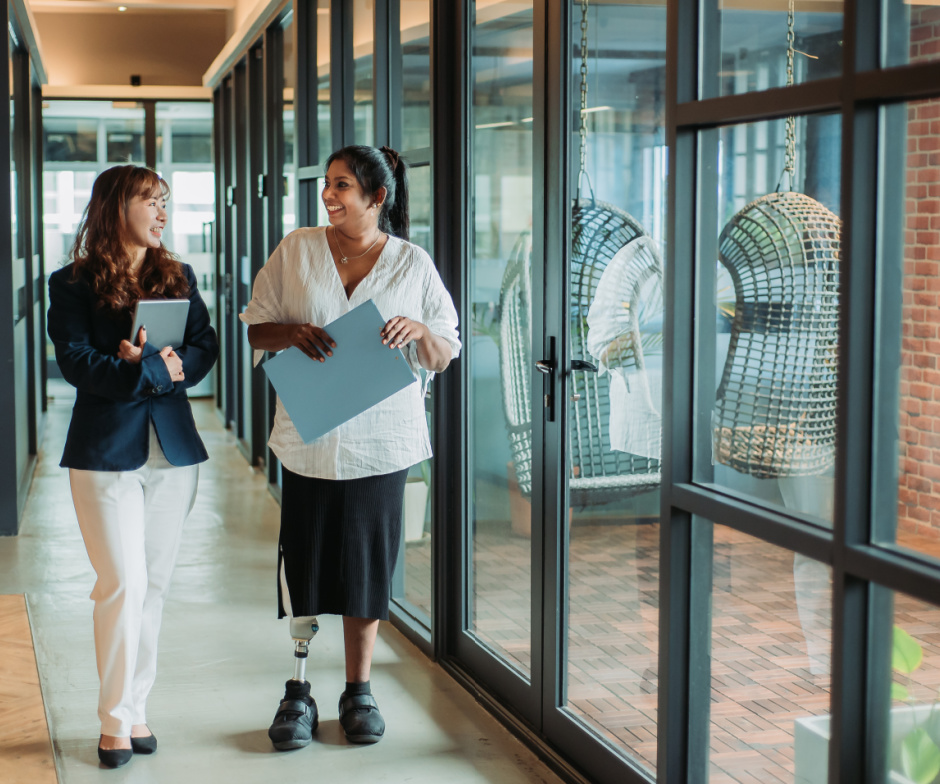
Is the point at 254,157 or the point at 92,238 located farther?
the point at 254,157

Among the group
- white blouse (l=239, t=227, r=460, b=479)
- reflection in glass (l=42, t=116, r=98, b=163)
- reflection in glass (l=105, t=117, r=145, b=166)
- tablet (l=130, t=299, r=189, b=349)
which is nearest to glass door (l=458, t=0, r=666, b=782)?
white blouse (l=239, t=227, r=460, b=479)

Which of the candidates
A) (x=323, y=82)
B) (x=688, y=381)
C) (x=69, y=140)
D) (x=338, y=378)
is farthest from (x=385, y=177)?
(x=69, y=140)

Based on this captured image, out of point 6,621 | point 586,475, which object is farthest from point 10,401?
point 586,475

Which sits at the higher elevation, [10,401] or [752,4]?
[752,4]

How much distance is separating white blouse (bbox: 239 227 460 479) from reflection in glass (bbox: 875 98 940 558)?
59.0 inches

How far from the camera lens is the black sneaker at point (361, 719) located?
3.15m

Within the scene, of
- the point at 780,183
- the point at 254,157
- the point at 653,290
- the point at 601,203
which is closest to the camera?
the point at 780,183

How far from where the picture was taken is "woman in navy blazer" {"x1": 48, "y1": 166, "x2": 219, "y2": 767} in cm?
287

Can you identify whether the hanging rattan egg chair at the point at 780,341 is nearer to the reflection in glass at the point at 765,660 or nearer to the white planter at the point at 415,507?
the reflection in glass at the point at 765,660

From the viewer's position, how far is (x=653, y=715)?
263 centimetres

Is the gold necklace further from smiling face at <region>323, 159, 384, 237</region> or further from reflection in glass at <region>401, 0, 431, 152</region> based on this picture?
reflection in glass at <region>401, 0, 431, 152</region>

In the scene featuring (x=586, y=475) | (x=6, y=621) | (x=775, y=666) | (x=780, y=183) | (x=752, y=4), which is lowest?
(x=6, y=621)

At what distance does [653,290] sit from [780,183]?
0.60 m

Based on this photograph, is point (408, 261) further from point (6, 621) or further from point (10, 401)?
point (10, 401)
